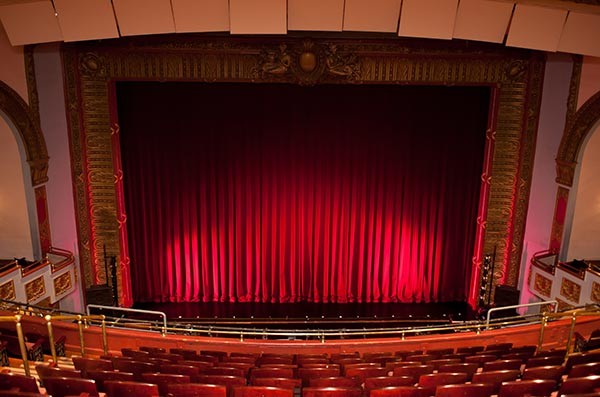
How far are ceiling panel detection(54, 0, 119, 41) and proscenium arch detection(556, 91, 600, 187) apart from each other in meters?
7.24

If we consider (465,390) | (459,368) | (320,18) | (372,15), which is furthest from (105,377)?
(372,15)

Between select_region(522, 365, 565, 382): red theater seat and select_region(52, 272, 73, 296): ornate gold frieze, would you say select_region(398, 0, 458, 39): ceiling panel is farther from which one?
select_region(52, 272, 73, 296): ornate gold frieze

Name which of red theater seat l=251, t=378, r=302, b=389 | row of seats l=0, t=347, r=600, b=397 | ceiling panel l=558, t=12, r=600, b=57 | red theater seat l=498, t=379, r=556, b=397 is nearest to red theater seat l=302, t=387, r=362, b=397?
row of seats l=0, t=347, r=600, b=397

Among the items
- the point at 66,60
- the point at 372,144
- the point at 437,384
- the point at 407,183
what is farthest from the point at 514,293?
the point at 66,60

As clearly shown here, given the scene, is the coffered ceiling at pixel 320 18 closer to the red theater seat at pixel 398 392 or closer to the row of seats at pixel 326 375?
the row of seats at pixel 326 375

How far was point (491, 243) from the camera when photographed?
10.3m

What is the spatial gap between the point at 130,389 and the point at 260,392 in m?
0.92

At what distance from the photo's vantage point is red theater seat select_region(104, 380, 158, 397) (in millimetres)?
3845

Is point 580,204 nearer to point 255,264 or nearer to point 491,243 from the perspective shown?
point 491,243

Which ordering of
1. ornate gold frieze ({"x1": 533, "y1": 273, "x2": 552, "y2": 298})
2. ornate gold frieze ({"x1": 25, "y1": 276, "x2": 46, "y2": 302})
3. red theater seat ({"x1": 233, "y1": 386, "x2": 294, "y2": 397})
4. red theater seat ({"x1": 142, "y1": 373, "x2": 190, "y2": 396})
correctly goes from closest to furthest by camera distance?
red theater seat ({"x1": 233, "y1": 386, "x2": 294, "y2": 397}), red theater seat ({"x1": 142, "y1": 373, "x2": 190, "y2": 396}), ornate gold frieze ({"x1": 25, "y1": 276, "x2": 46, "y2": 302}), ornate gold frieze ({"x1": 533, "y1": 273, "x2": 552, "y2": 298})

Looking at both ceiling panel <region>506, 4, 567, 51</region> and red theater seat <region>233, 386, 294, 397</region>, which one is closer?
red theater seat <region>233, 386, 294, 397</region>

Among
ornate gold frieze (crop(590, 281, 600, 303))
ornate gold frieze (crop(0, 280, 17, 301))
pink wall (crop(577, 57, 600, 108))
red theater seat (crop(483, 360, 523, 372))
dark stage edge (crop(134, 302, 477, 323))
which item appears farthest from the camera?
dark stage edge (crop(134, 302, 477, 323))

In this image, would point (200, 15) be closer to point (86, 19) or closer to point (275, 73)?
point (86, 19)

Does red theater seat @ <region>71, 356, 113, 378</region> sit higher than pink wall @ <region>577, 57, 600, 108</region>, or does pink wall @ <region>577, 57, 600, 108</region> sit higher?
pink wall @ <region>577, 57, 600, 108</region>
